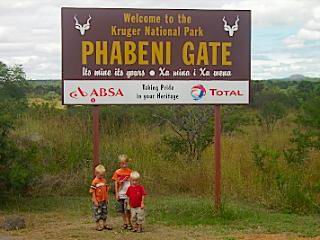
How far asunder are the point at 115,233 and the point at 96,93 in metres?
2.61

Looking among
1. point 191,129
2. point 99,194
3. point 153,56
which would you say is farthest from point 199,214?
point 191,129

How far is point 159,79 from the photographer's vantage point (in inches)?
440

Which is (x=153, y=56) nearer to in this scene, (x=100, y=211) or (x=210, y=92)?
(x=210, y=92)

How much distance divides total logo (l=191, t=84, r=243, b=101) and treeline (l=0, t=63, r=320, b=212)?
7.63ft

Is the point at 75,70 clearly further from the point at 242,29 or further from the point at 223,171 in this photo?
the point at 223,171

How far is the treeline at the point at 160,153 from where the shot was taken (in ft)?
41.1

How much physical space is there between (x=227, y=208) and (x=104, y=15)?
4.08m

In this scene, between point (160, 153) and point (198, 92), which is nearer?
point (198, 92)

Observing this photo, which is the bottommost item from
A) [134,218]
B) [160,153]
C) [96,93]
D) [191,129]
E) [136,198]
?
[134,218]

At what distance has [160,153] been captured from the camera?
16375mm

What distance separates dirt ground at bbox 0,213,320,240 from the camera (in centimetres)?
952

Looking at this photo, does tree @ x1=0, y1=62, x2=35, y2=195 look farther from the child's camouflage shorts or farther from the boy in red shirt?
the boy in red shirt

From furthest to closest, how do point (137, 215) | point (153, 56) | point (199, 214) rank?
point (199, 214) → point (153, 56) → point (137, 215)

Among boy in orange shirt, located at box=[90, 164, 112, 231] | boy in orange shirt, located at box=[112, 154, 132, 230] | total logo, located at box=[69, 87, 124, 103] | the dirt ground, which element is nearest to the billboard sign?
total logo, located at box=[69, 87, 124, 103]
